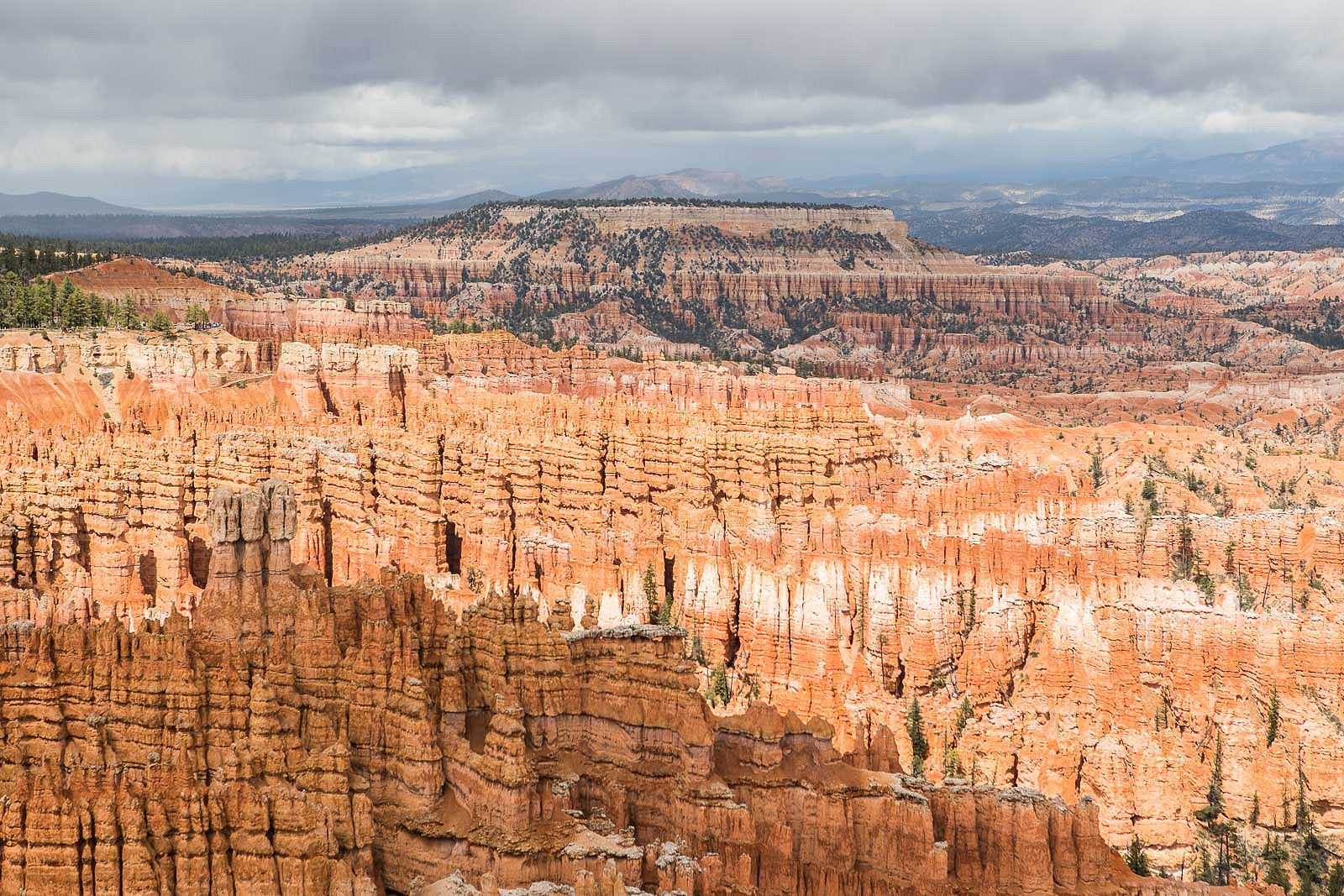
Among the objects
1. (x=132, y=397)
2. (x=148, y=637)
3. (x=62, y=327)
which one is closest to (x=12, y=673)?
(x=148, y=637)

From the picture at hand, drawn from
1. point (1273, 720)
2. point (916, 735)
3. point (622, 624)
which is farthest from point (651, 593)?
point (622, 624)

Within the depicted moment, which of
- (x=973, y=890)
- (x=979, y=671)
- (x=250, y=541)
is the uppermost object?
(x=250, y=541)

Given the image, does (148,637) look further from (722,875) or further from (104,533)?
(104,533)

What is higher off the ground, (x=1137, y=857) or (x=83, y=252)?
(x=83, y=252)

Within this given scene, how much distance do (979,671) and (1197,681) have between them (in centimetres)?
564

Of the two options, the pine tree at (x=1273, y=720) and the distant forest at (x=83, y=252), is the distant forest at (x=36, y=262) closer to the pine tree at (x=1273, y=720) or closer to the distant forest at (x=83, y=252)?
the distant forest at (x=83, y=252)

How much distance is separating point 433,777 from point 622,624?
555cm

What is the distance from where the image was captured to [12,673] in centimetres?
1972

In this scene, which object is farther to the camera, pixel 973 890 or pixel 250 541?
pixel 250 541

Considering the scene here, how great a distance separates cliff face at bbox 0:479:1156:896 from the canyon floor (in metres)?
0.06

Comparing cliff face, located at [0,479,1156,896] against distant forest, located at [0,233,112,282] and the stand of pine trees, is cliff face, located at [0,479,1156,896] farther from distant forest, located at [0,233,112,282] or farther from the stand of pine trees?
distant forest, located at [0,233,112,282]

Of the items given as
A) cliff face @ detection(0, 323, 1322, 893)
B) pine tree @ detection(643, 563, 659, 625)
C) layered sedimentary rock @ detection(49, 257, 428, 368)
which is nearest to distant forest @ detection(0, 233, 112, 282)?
layered sedimentary rock @ detection(49, 257, 428, 368)

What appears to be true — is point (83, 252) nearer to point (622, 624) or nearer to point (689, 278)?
point (689, 278)

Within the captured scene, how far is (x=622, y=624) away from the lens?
969 inches
